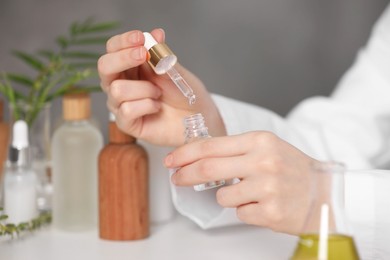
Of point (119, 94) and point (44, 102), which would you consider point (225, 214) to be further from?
point (44, 102)

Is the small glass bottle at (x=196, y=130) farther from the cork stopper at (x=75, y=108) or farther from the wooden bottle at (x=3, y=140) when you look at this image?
the wooden bottle at (x=3, y=140)

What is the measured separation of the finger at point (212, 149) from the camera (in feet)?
3.40

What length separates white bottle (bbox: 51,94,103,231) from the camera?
1.42 metres

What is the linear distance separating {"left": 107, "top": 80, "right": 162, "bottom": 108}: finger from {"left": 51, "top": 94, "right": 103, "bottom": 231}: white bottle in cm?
22

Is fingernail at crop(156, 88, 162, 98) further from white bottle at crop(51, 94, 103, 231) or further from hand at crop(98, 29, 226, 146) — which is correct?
white bottle at crop(51, 94, 103, 231)

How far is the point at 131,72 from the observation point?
1.26 metres

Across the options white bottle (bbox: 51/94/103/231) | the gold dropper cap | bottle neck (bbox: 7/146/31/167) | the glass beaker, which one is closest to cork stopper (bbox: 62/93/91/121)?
white bottle (bbox: 51/94/103/231)

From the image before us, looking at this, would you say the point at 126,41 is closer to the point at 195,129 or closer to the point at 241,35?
the point at 195,129

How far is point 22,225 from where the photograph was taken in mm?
1348

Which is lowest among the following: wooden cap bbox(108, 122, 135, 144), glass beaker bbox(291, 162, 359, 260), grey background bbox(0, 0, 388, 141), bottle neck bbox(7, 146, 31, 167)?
glass beaker bbox(291, 162, 359, 260)

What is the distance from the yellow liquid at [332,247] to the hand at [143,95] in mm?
452

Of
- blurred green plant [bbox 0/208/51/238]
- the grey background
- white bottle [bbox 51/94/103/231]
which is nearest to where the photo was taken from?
blurred green plant [bbox 0/208/51/238]

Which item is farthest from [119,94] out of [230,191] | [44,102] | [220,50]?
[220,50]

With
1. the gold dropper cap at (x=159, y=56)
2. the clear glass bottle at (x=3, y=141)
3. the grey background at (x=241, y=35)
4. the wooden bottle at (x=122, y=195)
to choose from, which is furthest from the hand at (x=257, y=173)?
the grey background at (x=241, y=35)
